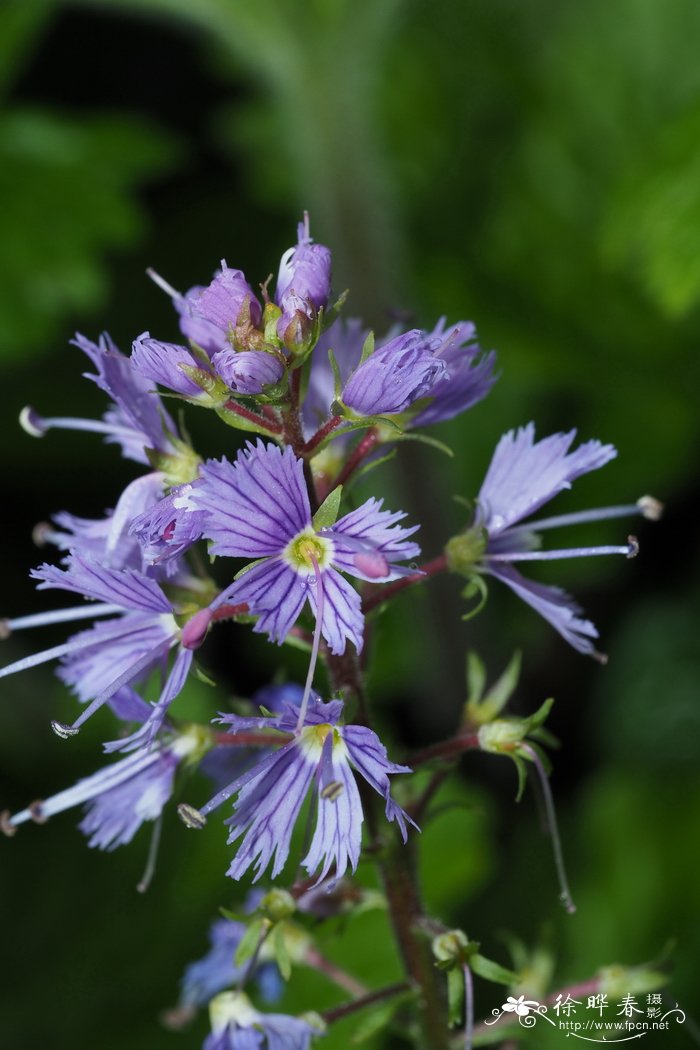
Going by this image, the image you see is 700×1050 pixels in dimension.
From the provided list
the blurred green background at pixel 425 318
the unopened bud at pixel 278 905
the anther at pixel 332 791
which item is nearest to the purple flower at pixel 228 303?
the anther at pixel 332 791

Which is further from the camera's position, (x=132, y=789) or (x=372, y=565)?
A: (x=132, y=789)

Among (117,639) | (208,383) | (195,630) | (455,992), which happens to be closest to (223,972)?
(455,992)

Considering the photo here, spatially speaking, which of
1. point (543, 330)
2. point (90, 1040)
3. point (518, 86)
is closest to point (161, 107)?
point (518, 86)

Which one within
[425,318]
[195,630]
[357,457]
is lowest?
[195,630]

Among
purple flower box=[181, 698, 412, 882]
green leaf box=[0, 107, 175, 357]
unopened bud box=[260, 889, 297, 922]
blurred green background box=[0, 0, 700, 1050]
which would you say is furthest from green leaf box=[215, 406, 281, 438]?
green leaf box=[0, 107, 175, 357]

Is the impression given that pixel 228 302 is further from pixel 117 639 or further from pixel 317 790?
pixel 317 790

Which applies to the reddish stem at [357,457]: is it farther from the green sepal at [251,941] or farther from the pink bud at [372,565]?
the green sepal at [251,941]

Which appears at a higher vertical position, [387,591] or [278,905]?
[387,591]
